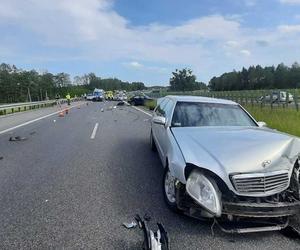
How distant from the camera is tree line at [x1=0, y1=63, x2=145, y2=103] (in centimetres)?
12769

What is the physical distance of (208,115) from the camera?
664cm

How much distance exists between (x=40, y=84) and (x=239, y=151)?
475ft

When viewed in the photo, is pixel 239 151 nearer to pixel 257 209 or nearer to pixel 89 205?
pixel 257 209

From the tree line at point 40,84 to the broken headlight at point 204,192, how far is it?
4730 inches

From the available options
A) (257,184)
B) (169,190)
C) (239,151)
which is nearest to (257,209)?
(257,184)

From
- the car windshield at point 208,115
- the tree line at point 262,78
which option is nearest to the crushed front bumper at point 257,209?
the car windshield at point 208,115

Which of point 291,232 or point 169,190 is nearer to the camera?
point 291,232

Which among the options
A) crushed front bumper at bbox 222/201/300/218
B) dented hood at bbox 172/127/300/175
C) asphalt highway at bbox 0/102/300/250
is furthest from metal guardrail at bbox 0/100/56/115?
crushed front bumper at bbox 222/201/300/218

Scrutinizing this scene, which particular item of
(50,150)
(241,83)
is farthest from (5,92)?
(50,150)

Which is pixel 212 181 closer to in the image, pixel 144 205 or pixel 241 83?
pixel 144 205

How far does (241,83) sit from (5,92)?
77.6m

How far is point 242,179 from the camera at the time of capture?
4207 millimetres

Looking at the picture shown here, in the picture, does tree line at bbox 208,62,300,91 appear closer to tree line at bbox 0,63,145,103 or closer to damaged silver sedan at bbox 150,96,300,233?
tree line at bbox 0,63,145,103

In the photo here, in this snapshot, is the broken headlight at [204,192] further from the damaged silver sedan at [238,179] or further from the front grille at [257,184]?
the front grille at [257,184]
